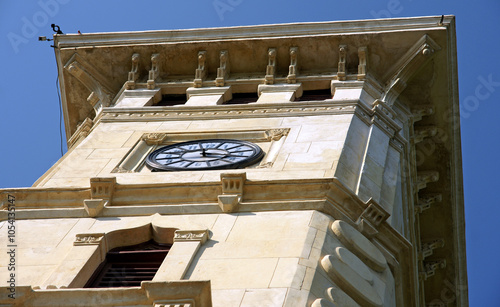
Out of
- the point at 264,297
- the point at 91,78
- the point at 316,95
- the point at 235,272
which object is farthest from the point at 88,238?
the point at 91,78

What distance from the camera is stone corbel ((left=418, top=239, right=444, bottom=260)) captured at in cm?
3312

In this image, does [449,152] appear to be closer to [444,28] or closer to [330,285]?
[444,28]

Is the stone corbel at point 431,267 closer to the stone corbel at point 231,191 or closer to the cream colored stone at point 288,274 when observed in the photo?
the stone corbel at point 231,191

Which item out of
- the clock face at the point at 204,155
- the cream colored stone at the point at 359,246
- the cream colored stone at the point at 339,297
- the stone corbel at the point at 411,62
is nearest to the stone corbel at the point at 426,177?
the stone corbel at the point at 411,62

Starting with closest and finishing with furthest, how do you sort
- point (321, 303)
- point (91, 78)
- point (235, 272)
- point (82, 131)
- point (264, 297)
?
point (321, 303) → point (264, 297) → point (235, 272) → point (82, 131) → point (91, 78)

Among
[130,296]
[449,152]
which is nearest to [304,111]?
[449,152]

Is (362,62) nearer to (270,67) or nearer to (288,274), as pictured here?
(270,67)

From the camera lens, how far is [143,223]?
24094 millimetres

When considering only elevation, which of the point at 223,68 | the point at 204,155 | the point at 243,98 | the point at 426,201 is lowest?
the point at 204,155

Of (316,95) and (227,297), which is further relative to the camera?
(316,95)

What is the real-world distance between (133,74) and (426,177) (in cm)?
893

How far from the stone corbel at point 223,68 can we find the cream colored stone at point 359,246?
12.5 m

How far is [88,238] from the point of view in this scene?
2333 centimetres

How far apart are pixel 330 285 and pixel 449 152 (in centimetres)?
1474
